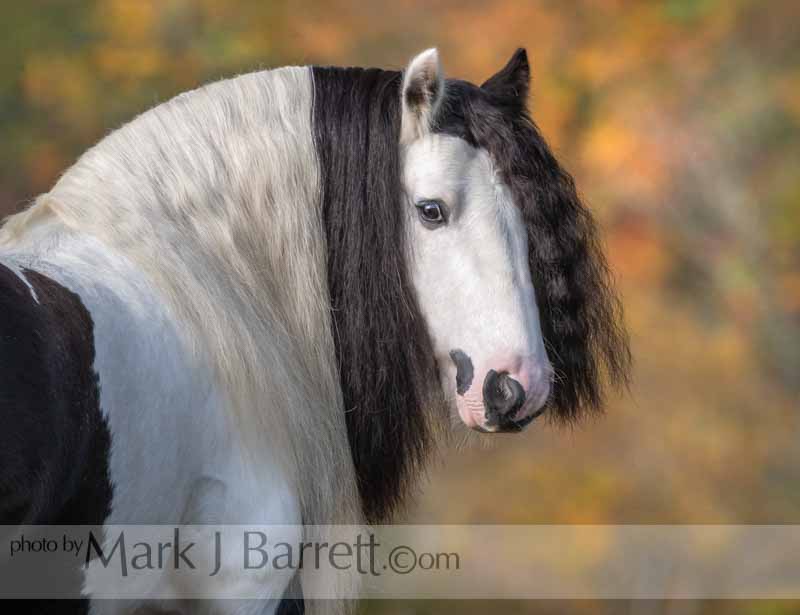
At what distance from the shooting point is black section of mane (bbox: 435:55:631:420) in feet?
Answer: 7.05

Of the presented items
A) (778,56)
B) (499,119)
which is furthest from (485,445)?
(778,56)

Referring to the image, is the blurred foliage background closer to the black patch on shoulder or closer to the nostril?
the nostril

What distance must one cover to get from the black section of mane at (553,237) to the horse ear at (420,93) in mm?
32

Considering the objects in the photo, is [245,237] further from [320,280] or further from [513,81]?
[513,81]

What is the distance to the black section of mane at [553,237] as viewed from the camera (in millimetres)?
2148

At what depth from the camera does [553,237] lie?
2.18 metres

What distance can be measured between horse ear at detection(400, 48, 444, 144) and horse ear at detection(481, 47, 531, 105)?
7.0 inches

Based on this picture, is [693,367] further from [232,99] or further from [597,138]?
[232,99]

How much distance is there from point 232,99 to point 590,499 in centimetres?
532

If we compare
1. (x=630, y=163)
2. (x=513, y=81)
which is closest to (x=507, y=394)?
(x=513, y=81)

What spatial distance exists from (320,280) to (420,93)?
0.41 m

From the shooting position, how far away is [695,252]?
7.36 m

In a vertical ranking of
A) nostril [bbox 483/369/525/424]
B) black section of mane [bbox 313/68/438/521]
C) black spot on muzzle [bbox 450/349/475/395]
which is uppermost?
black section of mane [bbox 313/68/438/521]

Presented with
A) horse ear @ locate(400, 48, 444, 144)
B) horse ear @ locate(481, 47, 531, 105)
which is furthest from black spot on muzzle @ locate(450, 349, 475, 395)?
horse ear @ locate(481, 47, 531, 105)
